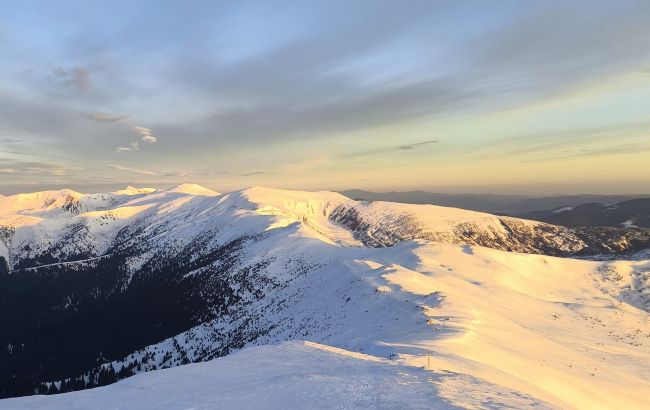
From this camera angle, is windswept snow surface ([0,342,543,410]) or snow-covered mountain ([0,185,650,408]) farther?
snow-covered mountain ([0,185,650,408])

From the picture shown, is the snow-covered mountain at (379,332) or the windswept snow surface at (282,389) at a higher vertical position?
the windswept snow surface at (282,389)

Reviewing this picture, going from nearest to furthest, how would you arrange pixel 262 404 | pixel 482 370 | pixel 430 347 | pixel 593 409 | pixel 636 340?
pixel 262 404 → pixel 593 409 → pixel 482 370 → pixel 430 347 → pixel 636 340

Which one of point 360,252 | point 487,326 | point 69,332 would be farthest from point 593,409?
point 69,332

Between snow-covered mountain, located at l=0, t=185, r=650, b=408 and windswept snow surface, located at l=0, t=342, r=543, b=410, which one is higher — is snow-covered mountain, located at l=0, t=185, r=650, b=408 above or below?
below

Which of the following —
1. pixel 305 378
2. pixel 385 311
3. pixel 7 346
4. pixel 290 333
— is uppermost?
pixel 305 378

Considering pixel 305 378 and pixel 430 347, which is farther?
pixel 430 347

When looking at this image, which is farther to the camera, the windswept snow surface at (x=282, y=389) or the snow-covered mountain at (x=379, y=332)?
the snow-covered mountain at (x=379, y=332)

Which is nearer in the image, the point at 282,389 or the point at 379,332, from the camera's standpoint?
the point at 282,389

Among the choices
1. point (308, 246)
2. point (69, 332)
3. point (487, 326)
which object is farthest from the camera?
point (69, 332)

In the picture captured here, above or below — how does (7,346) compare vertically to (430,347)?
below

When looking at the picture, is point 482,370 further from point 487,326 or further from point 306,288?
point 306,288

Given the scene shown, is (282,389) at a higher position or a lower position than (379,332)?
higher
